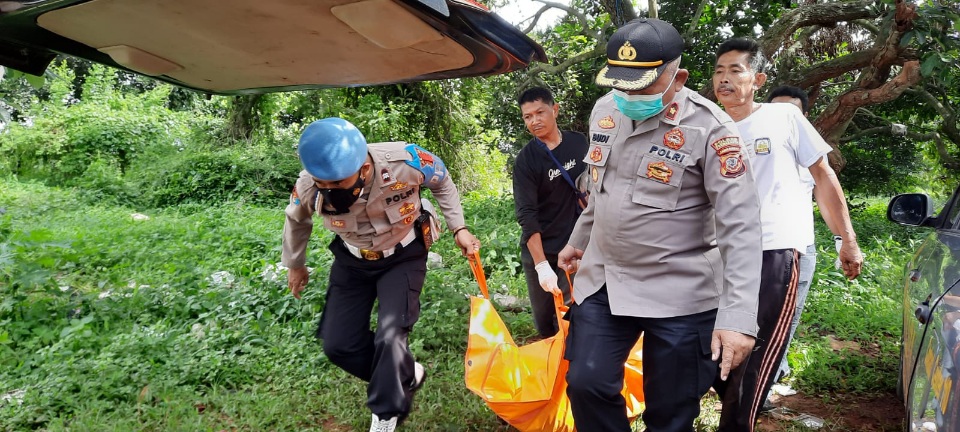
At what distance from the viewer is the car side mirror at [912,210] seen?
279cm

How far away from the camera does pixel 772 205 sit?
8.84 ft

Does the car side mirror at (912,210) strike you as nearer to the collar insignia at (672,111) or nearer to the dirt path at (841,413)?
the dirt path at (841,413)

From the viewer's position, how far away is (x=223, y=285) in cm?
529

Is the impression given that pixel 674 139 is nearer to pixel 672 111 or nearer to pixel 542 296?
pixel 672 111

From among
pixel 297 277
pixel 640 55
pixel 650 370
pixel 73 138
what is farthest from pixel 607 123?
pixel 73 138

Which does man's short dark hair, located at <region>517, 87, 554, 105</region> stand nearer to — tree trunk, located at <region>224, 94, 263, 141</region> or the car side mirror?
the car side mirror

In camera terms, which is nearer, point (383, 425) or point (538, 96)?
point (383, 425)

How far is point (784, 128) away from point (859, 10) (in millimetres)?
5136

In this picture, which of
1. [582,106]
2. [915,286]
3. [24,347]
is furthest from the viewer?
[582,106]

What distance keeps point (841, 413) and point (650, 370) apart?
6.11ft

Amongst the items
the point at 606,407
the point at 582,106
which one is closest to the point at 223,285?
the point at 606,407

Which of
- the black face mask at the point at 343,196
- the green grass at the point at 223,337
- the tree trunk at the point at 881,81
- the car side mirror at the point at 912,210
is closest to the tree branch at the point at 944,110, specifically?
the tree trunk at the point at 881,81

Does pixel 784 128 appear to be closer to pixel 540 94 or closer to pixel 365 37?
pixel 540 94

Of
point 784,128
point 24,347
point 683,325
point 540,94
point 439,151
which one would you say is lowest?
point 439,151
